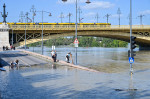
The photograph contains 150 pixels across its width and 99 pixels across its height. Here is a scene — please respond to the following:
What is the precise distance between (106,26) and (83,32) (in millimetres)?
7080

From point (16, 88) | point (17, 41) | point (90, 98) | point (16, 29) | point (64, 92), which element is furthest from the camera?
point (17, 41)

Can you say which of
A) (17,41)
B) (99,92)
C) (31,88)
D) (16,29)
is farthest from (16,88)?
(17,41)

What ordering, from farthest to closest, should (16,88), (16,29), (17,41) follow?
(17,41) < (16,29) < (16,88)

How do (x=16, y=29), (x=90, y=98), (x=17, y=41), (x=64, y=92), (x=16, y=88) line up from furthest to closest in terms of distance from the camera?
(x=17, y=41) < (x=16, y=29) < (x=16, y=88) < (x=64, y=92) < (x=90, y=98)

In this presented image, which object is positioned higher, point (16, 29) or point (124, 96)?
point (16, 29)

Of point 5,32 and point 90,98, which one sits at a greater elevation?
point 5,32

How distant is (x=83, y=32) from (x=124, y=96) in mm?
70718

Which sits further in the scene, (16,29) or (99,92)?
(16,29)

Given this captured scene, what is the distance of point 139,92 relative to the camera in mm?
14445

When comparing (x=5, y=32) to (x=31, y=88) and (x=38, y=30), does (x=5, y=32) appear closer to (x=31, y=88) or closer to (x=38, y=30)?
(x=38, y=30)

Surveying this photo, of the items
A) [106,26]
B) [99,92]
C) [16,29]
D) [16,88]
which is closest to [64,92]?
[99,92]

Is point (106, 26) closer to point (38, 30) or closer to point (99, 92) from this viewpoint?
point (38, 30)

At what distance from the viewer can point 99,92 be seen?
14289 millimetres

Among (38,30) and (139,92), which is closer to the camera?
(139,92)
